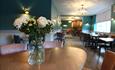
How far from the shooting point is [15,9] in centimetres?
753

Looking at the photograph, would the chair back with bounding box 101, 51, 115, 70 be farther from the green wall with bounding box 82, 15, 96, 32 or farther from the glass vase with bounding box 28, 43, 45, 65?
the green wall with bounding box 82, 15, 96, 32

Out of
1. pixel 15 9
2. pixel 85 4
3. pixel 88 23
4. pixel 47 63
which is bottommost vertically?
pixel 47 63

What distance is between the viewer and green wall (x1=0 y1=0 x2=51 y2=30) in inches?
294

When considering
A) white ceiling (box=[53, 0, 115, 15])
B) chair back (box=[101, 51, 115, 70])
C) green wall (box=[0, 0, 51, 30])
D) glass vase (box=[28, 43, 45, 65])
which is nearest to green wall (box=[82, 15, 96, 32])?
white ceiling (box=[53, 0, 115, 15])

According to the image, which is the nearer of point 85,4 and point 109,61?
point 109,61

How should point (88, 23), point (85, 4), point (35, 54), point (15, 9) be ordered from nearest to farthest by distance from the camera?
point (35, 54) < point (15, 9) < point (85, 4) < point (88, 23)

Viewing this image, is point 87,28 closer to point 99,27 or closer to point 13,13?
point 99,27

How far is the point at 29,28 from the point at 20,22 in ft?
0.35

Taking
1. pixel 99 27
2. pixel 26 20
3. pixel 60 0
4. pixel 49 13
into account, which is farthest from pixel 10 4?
pixel 99 27

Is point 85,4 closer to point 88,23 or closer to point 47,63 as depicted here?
point 47,63

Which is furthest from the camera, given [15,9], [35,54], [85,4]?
[85,4]

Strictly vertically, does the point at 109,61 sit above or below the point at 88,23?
below

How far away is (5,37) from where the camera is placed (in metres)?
7.51

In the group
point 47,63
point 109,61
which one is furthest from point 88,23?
point 47,63
